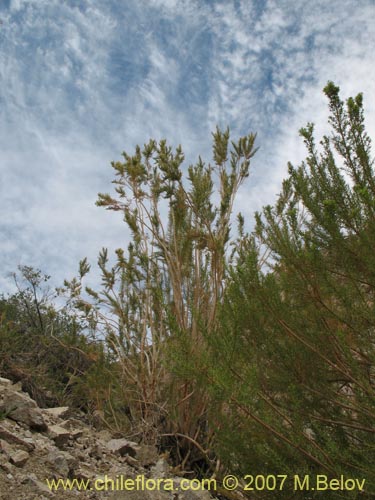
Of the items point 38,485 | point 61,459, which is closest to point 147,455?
point 61,459

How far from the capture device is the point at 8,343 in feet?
19.2

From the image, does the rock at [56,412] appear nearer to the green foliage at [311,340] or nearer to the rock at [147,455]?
the rock at [147,455]

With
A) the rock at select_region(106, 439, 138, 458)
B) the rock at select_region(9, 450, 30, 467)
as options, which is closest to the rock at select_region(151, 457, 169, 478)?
the rock at select_region(106, 439, 138, 458)

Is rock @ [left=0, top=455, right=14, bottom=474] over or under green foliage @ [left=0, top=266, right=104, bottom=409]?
under

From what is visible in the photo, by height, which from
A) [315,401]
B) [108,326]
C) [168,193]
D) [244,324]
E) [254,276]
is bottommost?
[315,401]

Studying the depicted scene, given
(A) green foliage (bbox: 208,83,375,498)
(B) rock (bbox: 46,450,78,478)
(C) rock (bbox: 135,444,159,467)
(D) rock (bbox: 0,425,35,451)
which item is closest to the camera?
(A) green foliage (bbox: 208,83,375,498)

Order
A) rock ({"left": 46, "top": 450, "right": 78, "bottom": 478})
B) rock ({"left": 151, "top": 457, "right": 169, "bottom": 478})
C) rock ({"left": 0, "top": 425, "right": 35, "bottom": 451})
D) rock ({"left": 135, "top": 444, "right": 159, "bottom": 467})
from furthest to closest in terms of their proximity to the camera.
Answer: rock ({"left": 135, "top": 444, "right": 159, "bottom": 467}) → rock ({"left": 151, "top": 457, "right": 169, "bottom": 478}) → rock ({"left": 0, "top": 425, "right": 35, "bottom": 451}) → rock ({"left": 46, "top": 450, "right": 78, "bottom": 478})

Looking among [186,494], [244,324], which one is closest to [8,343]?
[186,494]

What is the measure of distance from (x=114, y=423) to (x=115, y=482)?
1.52 meters

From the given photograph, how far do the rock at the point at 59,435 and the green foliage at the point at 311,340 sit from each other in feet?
5.48

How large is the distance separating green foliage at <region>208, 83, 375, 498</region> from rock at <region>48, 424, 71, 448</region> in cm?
167

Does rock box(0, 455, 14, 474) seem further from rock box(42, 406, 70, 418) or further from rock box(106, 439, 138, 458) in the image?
rock box(42, 406, 70, 418)

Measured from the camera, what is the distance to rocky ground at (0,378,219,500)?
124 inches

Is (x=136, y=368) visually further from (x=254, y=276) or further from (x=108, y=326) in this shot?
(x=254, y=276)
